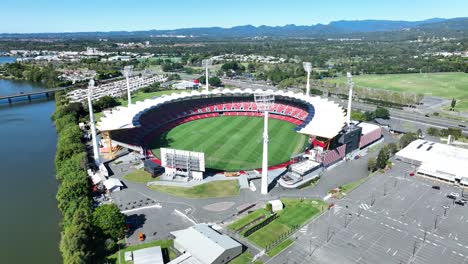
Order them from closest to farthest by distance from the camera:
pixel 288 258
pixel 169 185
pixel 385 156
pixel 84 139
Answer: pixel 288 258
pixel 169 185
pixel 385 156
pixel 84 139

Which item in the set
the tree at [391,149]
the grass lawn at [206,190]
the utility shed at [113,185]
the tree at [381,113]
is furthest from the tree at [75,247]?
the tree at [381,113]

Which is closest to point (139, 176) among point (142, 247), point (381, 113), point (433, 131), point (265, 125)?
point (142, 247)

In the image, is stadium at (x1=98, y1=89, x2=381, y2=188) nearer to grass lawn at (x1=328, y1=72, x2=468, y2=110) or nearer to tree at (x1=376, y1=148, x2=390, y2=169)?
tree at (x1=376, y1=148, x2=390, y2=169)

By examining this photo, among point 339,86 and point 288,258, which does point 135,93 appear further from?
point 288,258

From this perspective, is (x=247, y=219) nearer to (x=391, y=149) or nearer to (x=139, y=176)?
(x=139, y=176)

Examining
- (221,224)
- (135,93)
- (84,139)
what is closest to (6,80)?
(135,93)

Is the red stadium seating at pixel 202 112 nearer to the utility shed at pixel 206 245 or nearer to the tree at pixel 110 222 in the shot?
the tree at pixel 110 222
